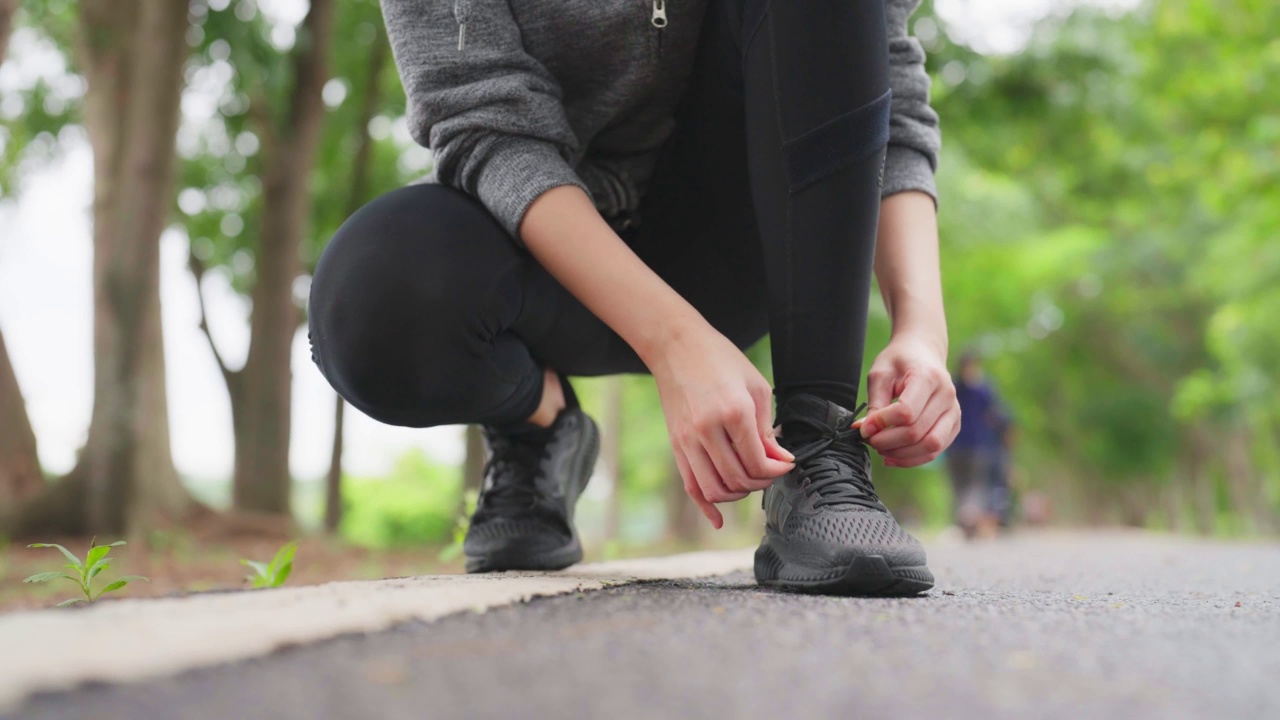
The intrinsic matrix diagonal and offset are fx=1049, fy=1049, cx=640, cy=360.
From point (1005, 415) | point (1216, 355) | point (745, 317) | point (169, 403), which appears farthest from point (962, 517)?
point (1216, 355)

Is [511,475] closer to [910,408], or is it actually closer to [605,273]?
[605,273]

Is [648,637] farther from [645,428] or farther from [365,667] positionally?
[645,428]

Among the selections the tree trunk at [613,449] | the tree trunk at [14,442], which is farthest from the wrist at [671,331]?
the tree trunk at [613,449]

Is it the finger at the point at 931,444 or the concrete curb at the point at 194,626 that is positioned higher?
the finger at the point at 931,444

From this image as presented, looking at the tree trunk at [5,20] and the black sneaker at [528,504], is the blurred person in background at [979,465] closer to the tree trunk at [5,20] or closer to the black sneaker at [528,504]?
the tree trunk at [5,20]

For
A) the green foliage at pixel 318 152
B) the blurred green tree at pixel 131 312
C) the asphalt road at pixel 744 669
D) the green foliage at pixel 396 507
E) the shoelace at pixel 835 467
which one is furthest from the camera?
the green foliage at pixel 396 507

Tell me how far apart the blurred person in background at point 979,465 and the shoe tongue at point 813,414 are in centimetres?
867

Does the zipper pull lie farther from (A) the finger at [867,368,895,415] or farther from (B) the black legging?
(A) the finger at [867,368,895,415]

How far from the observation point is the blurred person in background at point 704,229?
150 centimetres

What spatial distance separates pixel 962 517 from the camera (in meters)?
9.84

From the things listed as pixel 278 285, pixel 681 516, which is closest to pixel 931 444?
pixel 278 285

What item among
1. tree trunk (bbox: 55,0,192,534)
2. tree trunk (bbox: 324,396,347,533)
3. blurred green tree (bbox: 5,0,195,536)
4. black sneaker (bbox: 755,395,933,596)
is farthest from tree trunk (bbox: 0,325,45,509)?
black sneaker (bbox: 755,395,933,596)

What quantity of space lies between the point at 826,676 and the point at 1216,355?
787 inches

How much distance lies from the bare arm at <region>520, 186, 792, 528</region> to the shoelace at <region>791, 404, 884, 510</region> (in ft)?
0.56
